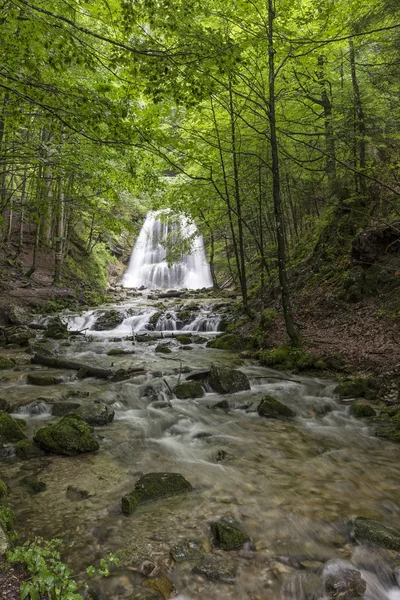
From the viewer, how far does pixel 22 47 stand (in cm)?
405

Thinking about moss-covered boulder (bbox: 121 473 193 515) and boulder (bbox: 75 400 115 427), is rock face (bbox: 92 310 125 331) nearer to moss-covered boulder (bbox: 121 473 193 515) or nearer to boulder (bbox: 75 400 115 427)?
boulder (bbox: 75 400 115 427)

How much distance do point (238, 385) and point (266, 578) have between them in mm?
4937

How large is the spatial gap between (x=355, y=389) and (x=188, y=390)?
3.38 metres

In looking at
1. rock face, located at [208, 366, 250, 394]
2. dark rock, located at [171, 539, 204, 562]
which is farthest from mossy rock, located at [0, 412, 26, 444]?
rock face, located at [208, 366, 250, 394]

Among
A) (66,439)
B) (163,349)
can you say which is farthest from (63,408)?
(163,349)

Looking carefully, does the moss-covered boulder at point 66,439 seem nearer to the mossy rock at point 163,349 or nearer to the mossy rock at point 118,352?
the mossy rock at point 118,352

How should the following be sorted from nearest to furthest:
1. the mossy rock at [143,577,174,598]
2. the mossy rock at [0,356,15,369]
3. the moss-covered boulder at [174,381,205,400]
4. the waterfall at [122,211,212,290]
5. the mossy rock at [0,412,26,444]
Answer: the mossy rock at [143,577,174,598], the mossy rock at [0,412,26,444], the moss-covered boulder at [174,381,205,400], the mossy rock at [0,356,15,369], the waterfall at [122,211,212,290]

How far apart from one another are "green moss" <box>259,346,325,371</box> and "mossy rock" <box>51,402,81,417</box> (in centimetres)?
507

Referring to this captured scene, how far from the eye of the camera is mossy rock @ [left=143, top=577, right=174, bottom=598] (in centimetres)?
264

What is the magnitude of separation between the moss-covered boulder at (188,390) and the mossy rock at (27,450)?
3.21 meters

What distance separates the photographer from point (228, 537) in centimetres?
314

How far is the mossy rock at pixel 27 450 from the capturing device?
4.50m

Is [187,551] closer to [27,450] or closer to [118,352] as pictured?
[27,450]

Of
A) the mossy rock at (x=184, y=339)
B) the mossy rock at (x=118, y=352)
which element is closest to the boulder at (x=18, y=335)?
the mossy rock at (x=118, y=352)
